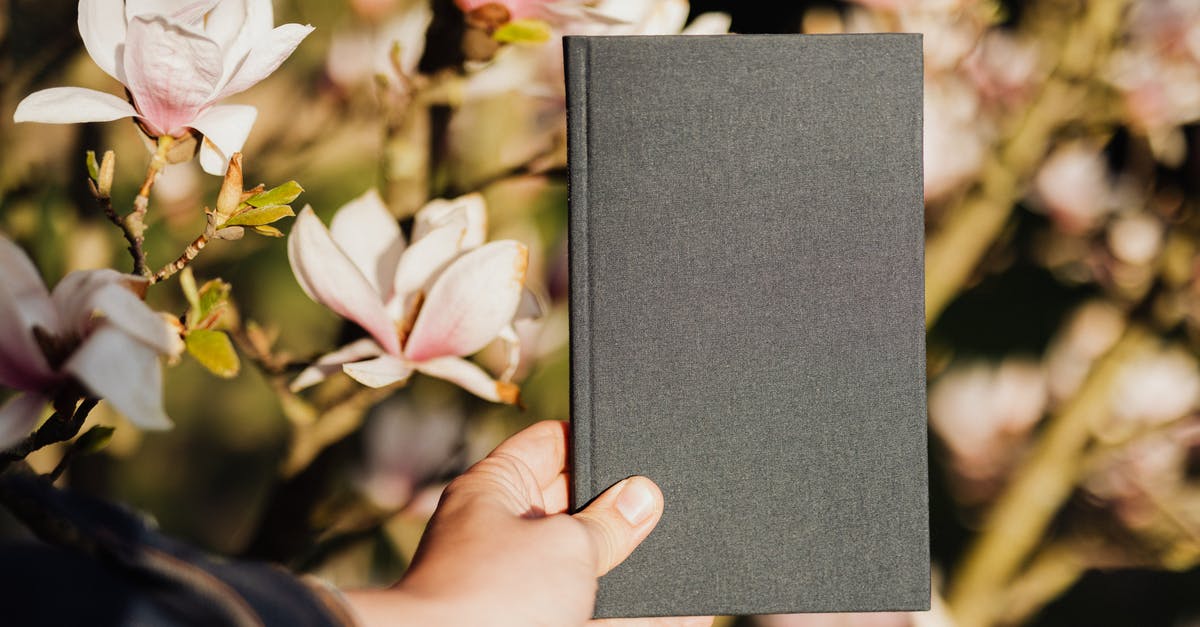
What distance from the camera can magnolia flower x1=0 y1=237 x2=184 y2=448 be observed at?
39 centimetres

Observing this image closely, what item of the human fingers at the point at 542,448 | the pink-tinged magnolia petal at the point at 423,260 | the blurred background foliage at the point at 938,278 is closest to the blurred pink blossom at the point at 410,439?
the blurred background foliage at the point at 938,278

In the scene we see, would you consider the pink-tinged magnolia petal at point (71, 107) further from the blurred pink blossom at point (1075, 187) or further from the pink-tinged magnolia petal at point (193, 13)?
the blurred pink blossom at point (1075, 187)

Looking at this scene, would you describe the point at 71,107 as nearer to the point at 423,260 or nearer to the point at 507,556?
the point at 423,260

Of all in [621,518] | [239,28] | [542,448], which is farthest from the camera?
[542,448]

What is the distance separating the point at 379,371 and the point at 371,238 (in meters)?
0.15

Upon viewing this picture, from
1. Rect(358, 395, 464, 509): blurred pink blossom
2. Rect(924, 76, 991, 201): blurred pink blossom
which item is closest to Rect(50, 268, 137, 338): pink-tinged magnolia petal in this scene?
Rect(358, 395, 464, 509): blurred pink blossom

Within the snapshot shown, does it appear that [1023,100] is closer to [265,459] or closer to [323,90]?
[323,90]

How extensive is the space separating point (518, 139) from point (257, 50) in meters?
0.41

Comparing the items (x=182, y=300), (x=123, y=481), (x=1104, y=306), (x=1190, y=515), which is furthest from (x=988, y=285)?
(x=123, y=481)

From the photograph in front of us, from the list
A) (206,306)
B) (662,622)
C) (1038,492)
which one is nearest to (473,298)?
(206,306)

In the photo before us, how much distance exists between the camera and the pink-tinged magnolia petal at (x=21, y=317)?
42 centimetres

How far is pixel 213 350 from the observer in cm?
44

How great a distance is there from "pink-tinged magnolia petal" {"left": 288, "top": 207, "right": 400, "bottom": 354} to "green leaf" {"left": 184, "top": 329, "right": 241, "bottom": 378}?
13 cm

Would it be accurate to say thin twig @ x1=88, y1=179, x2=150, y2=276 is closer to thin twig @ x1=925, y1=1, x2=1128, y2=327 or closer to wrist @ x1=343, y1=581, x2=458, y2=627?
wrist @ x1=343, y1=581, x2=458, y2=627
